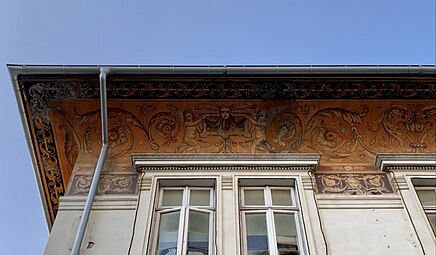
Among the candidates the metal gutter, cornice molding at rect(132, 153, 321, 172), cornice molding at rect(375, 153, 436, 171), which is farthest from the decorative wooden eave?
cornice molding at rect(132, 153, 321, 172)

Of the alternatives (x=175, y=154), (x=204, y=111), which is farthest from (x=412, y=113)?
(x=175, y=154)

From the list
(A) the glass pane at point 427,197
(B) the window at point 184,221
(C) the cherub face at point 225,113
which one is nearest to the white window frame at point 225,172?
(B) the window at point 184,221

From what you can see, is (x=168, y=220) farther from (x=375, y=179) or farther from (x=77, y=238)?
(x=375, y=179)

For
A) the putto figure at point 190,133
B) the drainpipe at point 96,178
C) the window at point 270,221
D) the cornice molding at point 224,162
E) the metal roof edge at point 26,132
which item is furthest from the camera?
the putto figure at point 190,133

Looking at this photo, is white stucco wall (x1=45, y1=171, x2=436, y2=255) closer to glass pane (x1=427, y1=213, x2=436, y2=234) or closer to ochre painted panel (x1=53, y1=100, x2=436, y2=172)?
glass pane (x1=427, y1=213, x2=436, y2=234)

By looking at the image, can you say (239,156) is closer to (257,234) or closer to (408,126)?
(257,234)

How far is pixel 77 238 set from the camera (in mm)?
5254

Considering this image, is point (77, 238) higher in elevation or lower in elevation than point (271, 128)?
lower

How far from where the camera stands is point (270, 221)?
5.96 m

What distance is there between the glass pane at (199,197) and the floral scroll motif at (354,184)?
1.43 m

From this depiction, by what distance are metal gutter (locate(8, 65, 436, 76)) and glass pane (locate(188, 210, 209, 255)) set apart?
1.98 meters

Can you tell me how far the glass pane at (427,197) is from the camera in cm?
634

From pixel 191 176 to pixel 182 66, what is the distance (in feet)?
5.02

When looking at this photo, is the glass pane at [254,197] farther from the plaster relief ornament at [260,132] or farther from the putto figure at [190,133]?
the putto figure at [190,133]
